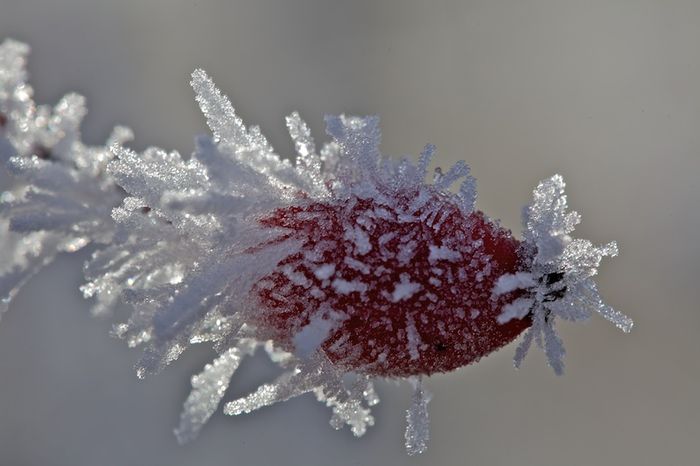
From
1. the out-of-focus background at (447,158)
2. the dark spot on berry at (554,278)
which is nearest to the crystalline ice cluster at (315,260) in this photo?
the dark spot on berry at (554,278)

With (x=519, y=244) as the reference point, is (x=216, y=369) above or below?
below

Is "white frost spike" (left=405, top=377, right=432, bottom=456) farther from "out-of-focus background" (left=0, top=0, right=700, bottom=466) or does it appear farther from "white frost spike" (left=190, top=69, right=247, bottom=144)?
"out-of-focus background" (left=0, top=0, right=700, bottom=466)

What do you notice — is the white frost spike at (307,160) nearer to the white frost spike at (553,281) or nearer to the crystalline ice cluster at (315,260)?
the crystalline ice cluster at (315,260)

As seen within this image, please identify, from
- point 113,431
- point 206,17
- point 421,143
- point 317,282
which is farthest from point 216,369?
point 206,17

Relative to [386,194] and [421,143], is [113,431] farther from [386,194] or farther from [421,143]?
[386,194]

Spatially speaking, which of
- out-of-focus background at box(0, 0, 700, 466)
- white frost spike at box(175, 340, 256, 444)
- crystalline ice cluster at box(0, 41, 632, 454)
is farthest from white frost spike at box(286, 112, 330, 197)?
out-of-focus background at box(0, 0, 700, 466)

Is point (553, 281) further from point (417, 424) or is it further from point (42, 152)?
point (42, 152)
